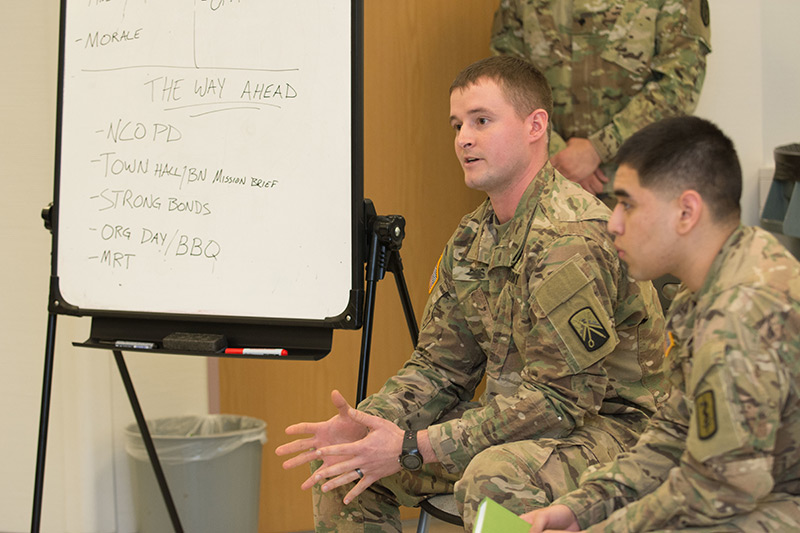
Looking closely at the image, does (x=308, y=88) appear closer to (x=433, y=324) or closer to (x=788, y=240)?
(x=433, y=324)

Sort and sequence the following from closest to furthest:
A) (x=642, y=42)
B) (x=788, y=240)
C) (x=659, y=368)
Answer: (x=659, y=368), (x=642, y=42), (x=788, y=240)

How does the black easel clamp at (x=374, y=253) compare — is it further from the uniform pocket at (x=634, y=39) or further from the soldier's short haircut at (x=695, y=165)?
the uniform pocket at (x=634, y=39)

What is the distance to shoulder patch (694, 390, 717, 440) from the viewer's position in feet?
3.47

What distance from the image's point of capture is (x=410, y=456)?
1618mm

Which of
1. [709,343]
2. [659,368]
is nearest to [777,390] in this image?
[709,343]

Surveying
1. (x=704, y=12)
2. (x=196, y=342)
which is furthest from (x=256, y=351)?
(x=704, y=12)

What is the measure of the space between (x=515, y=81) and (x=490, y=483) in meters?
0.86

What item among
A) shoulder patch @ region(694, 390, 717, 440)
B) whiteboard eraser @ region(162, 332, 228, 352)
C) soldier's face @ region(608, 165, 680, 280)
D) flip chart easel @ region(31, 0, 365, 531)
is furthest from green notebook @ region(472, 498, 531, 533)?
whiteboard eraser @ region(162, 332, 228, 352)

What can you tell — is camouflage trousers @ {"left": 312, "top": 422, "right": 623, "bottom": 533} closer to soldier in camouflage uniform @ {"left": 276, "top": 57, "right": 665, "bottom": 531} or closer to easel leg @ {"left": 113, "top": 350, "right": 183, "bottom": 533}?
soldier in camouflage uniform @ {"left": 276, "top": 57, "right": 665, "bottom": 531}

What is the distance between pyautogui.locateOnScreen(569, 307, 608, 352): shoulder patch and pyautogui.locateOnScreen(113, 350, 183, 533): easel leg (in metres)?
1.19

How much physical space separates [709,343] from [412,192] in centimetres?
174

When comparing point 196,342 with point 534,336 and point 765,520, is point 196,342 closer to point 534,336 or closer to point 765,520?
point 534,336

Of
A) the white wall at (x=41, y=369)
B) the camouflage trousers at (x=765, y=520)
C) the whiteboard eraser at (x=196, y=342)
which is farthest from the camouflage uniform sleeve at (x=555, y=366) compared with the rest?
the white wall at (x=41, y=369)

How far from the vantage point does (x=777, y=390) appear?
1.05 meters
